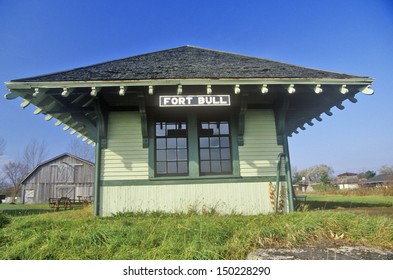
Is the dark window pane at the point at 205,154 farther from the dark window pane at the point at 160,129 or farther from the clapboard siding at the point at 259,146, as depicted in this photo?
the dark window pane at the point at 160,129

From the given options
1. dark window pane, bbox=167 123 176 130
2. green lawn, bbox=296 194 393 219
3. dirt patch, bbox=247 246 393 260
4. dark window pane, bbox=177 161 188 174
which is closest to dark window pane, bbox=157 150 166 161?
dark window pane, bbox=177 161 188 174

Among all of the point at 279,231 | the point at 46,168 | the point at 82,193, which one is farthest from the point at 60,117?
the point at 46,168

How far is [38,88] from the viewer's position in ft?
19.8

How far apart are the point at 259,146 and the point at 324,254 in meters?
4.30

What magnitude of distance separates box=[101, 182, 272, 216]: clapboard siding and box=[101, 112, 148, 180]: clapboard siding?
406 mm

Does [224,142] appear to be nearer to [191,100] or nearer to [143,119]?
[191,100]

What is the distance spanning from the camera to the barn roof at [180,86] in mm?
6230

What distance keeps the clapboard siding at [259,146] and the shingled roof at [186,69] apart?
4.33 ft

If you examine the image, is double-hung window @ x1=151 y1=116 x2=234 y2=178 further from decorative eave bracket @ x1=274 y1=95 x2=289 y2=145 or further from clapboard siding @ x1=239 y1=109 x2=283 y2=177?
decorative eave bracket @ x1=274 y1=95 x2=289 y2=145

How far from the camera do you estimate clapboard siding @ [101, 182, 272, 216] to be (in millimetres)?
6918

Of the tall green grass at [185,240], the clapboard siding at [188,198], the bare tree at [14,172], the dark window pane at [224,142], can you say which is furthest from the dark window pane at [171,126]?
the bare tree at [14,172]
